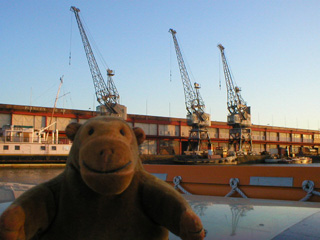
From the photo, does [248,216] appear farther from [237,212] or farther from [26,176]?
Result: [26,176]

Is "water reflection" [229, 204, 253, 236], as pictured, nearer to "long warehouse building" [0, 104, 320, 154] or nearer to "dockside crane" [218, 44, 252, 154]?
"long warehouse building" [0, 104, 320, 154]

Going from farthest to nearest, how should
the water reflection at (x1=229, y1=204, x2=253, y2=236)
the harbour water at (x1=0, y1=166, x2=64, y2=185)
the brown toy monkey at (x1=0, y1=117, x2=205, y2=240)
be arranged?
the harbour water at (x1=0, y1=166, x2=64, y2=185) < the water reflection at (x1=229, y1=204, x2=253, y2=236) < the brown toy monkey at (x1=0, y1=117, x2=205, y2=240)

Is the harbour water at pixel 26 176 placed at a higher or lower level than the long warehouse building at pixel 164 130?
lower

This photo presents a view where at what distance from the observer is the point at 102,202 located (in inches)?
71.7

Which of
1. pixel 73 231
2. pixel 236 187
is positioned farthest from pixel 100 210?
pixel 236 187

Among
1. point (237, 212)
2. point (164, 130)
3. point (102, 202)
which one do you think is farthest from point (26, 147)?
point (102, 202)

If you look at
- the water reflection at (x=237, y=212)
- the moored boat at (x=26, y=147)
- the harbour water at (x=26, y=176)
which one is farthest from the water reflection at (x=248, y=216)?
the moored boat at (x=26, y=147)

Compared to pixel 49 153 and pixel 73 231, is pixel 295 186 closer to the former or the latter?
pixel 73 231

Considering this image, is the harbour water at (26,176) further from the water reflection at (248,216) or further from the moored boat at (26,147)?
the water reflection at (248,216)

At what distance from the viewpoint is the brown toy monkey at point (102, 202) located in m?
1.62

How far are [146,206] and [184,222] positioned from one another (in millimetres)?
364

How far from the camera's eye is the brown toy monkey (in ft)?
5.30

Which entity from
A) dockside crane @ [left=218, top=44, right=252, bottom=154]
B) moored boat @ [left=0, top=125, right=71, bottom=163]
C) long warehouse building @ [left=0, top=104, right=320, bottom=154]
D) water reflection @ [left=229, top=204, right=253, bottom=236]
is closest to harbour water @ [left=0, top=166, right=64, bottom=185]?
moored boat @ [left=0, top=125, right=71, bottom=163]

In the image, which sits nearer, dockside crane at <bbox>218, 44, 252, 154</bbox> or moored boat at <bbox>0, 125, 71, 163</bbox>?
moored boat at <bbox>0, 125, 71, 163</bbox>
